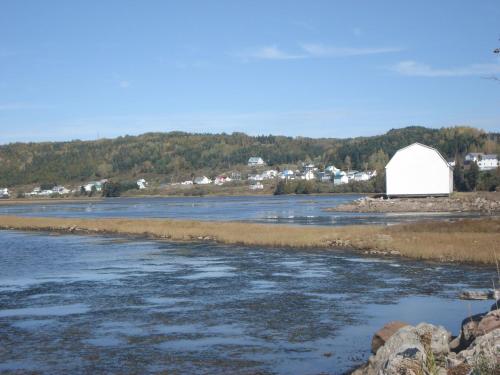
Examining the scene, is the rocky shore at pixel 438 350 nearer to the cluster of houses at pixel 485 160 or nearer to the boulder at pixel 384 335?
the boulder at pixel 384 335

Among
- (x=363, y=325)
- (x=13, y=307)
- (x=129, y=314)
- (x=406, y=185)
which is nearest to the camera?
(x=363, y=325)

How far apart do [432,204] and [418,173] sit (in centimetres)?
1086

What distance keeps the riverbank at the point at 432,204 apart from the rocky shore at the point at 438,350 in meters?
68.5

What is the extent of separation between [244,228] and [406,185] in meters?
53.8

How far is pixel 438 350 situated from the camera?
12.1m

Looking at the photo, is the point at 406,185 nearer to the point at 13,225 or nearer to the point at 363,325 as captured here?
the point at 13,225

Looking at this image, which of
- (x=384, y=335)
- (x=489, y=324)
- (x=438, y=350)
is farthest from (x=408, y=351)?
(x=384, y=335)

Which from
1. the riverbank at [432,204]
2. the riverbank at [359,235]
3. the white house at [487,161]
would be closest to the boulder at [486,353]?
the riverbank at [359,235]

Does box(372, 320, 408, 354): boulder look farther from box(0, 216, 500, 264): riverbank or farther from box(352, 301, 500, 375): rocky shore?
box(0, 216, 500, 264): riverbank

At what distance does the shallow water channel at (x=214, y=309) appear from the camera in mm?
14664

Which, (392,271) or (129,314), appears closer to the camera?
(129,314)

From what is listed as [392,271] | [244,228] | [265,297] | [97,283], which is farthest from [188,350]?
[244,228]

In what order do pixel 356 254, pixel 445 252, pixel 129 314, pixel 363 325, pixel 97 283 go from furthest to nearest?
pixel 356 254
pixel 445 252
pixel 97 283
pixel 129 314
pixel 363 325

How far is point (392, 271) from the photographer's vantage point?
91.8 ft
